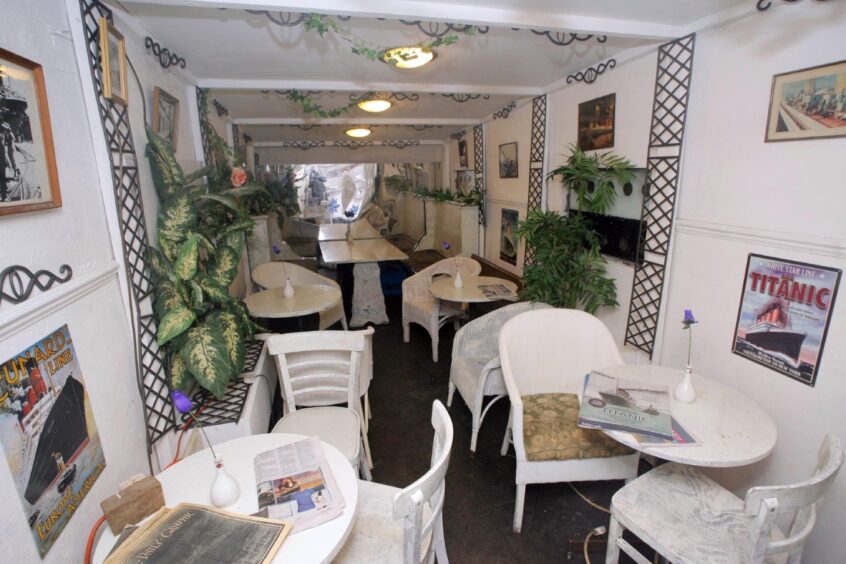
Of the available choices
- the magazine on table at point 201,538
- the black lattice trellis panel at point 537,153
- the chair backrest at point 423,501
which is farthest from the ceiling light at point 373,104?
the magazine on table at point 201,538

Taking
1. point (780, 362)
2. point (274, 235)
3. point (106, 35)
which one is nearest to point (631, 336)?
point (780, 362)

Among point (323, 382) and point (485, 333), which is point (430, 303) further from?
point (323, 382)

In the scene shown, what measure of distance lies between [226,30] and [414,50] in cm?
100

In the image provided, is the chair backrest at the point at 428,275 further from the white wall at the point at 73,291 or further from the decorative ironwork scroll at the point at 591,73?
the white wall at the point at 73,291

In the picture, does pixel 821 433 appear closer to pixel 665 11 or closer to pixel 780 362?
pixel 780 362

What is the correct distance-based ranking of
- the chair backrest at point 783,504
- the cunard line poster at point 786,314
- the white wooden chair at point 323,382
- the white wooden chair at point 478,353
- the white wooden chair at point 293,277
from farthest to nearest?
the white wooden chair at point 293,277
the white wooden chair at point 478,353
the white wooden chair at point 323,382
the cunard line poster at point 786,314
the chair backrest at point 783,504

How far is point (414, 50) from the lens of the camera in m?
2.18

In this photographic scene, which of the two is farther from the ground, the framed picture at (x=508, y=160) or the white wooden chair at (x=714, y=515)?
the framed picture at (x=508, y=160)

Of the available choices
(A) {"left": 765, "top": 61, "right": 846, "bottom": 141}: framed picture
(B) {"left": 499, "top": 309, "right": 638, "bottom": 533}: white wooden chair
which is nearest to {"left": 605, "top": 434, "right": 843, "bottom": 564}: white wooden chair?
(B) {"left": 499, "top": 309, "right": 638, "bottom": 533}: white wooden chair

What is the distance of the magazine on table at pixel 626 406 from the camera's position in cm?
164

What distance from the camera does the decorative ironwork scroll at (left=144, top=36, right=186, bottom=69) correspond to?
2207mm

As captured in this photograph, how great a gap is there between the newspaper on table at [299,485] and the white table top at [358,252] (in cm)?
314

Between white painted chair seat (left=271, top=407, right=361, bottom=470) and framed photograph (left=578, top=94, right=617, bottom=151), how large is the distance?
258cm

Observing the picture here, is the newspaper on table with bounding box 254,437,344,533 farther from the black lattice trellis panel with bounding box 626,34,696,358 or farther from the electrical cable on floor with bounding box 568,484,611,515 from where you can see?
the black lattice trellis panel with bounding box 626,34,696,358
